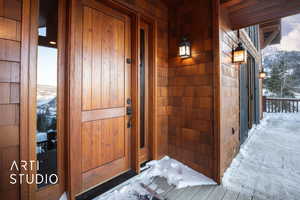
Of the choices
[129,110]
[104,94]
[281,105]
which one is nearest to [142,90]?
[129,110]

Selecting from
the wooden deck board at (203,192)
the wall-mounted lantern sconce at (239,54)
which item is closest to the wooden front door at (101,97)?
the wooden deck board at (203,192)

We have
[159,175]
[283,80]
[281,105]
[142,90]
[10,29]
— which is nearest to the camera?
[10,29]

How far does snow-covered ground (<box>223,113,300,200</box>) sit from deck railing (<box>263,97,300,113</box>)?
5374 millimetres

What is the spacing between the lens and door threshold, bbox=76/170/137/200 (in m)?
1.61

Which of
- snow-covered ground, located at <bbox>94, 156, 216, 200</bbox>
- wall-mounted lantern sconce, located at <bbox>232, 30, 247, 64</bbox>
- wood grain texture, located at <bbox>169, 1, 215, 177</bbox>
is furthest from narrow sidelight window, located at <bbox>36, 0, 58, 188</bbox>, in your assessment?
wall-mounted lantern sconce, located at <bbox>232, 30, 247, 64</bbox>

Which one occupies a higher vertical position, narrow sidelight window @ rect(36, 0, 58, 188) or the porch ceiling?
the porch ceiling

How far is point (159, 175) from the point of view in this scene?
2082 millimetres

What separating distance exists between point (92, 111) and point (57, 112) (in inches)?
14.1

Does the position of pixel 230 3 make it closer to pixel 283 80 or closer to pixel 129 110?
pixel 129 110

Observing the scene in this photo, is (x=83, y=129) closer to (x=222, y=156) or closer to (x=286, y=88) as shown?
(x=222, y=156)

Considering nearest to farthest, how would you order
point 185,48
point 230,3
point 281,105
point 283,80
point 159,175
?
point 230,3, point 159,175, point 185,48, point 281,105, point 283,80

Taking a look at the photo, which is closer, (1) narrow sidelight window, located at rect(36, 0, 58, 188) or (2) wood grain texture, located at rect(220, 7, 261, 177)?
(1) narrow sidelight window, located at rect(36, 0, 58, 188)

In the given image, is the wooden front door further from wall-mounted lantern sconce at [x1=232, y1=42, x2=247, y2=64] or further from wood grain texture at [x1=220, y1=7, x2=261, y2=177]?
wall-mounted lantern sconce at [x1=232, y1=42, x2=247, y2=64]

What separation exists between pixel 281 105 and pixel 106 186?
32.6ft
